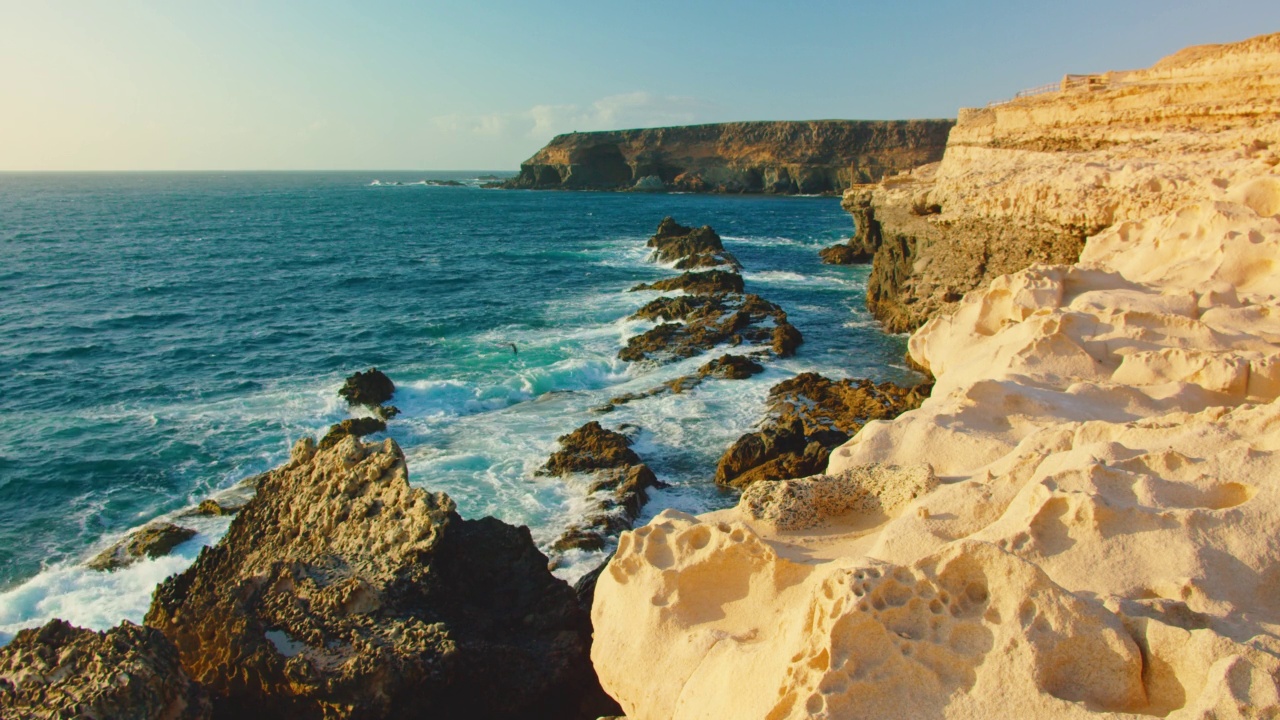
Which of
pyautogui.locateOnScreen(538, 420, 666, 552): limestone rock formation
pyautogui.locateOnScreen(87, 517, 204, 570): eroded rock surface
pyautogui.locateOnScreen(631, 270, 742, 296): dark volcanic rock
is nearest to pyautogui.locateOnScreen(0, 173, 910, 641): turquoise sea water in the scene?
pyautogui.locateOnScreen(87, 517, 204, 570): eroded rock surface

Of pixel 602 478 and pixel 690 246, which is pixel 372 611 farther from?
pixel 690 246

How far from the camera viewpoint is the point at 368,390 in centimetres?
2092

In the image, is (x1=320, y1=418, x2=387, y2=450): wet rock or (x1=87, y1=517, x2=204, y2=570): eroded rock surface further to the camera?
(x1=320, y1=418, x2=387, y2=450): wet rock

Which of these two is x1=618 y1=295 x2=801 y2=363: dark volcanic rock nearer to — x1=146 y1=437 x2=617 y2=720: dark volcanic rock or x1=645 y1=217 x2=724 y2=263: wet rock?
x1=645 y1=217 x2=724 y2=263: wet rock

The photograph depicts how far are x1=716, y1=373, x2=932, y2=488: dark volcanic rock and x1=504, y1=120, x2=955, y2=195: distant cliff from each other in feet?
327

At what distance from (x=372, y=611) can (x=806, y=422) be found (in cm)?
1242

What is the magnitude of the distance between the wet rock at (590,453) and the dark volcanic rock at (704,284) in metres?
18.0

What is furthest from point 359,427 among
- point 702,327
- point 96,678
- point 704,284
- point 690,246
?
point 690,246

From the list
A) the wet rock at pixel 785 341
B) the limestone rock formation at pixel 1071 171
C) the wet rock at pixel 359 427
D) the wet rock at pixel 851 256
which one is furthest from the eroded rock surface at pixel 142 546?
the wet rock at pixel 851 256

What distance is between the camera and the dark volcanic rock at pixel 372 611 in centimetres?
712

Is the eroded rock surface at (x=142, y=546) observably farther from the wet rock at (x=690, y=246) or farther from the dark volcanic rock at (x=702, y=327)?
the wet rock at (x=690, y=246)

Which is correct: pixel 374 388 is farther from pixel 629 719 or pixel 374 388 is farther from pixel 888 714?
pixel 888 714

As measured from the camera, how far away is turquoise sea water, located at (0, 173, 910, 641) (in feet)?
48.7

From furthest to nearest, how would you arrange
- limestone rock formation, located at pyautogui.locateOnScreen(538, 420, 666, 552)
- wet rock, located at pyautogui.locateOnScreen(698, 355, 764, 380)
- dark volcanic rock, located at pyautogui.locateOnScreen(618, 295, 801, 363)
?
dark volcanic rock, located at pyautogui.locateOnScreen(618, 295, 801, 363) < wet rock, located at pyautogui.locateOnScreen(698, 355, 764, 380) < limestone rock formation, located at pyautogui.locateOnScreen(538, 420, 666, 552)
